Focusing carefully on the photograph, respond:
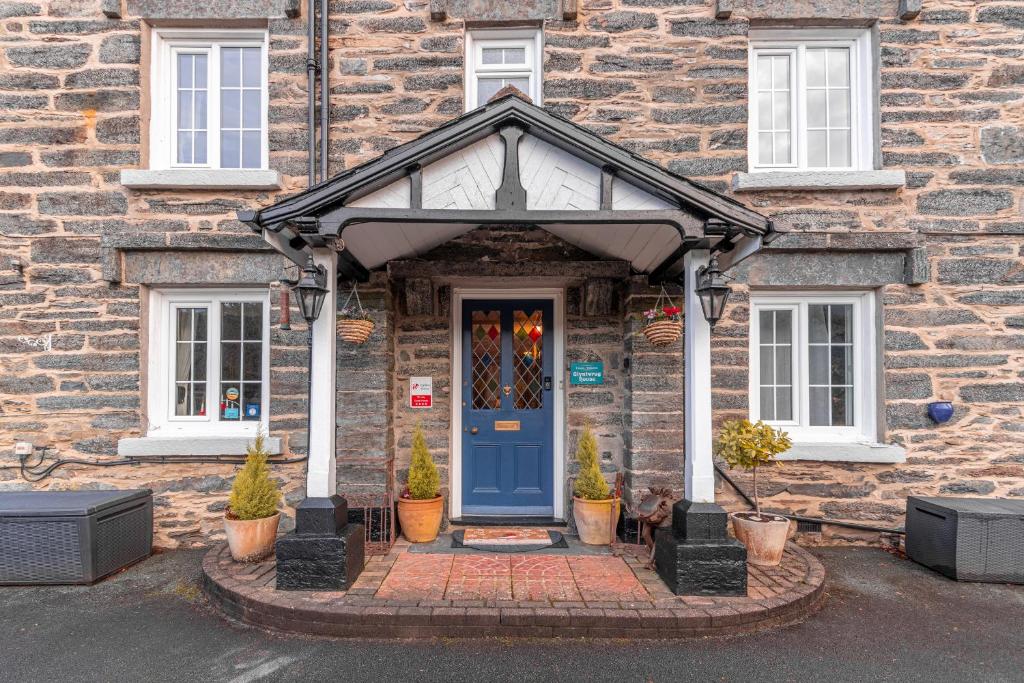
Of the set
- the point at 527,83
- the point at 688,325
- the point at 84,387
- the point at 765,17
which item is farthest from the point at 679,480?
the point at 84,387

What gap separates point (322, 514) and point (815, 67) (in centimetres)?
635

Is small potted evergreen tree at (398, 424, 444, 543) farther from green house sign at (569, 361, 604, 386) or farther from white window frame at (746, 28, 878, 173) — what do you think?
white window frame at (746, 28, 878, 173)

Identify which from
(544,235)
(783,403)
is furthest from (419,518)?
(783,403)

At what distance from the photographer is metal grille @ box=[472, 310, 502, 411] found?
5817mm

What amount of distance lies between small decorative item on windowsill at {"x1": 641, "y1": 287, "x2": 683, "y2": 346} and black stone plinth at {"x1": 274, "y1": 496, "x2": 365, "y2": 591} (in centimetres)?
309

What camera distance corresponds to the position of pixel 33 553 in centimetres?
445

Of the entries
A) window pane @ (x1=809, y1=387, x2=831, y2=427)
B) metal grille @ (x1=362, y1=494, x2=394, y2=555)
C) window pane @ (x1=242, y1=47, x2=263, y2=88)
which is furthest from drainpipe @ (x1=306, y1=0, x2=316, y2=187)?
window pane @ (x1=809, y1=387, x2=831, y2=427)

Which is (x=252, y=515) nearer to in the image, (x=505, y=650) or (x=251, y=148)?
(x=505, y=650)

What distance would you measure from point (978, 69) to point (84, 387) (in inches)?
365

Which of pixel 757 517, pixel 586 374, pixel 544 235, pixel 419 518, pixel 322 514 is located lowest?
pixel 419 518

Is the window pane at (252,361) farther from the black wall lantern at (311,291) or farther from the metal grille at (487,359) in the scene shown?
the metal grille at (487,359)

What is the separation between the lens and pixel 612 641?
→ 12.0 ft

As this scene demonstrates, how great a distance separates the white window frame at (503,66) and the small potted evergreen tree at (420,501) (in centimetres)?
352

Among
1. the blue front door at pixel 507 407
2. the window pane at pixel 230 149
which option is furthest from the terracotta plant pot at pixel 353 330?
the window pane at pixel 230 149
